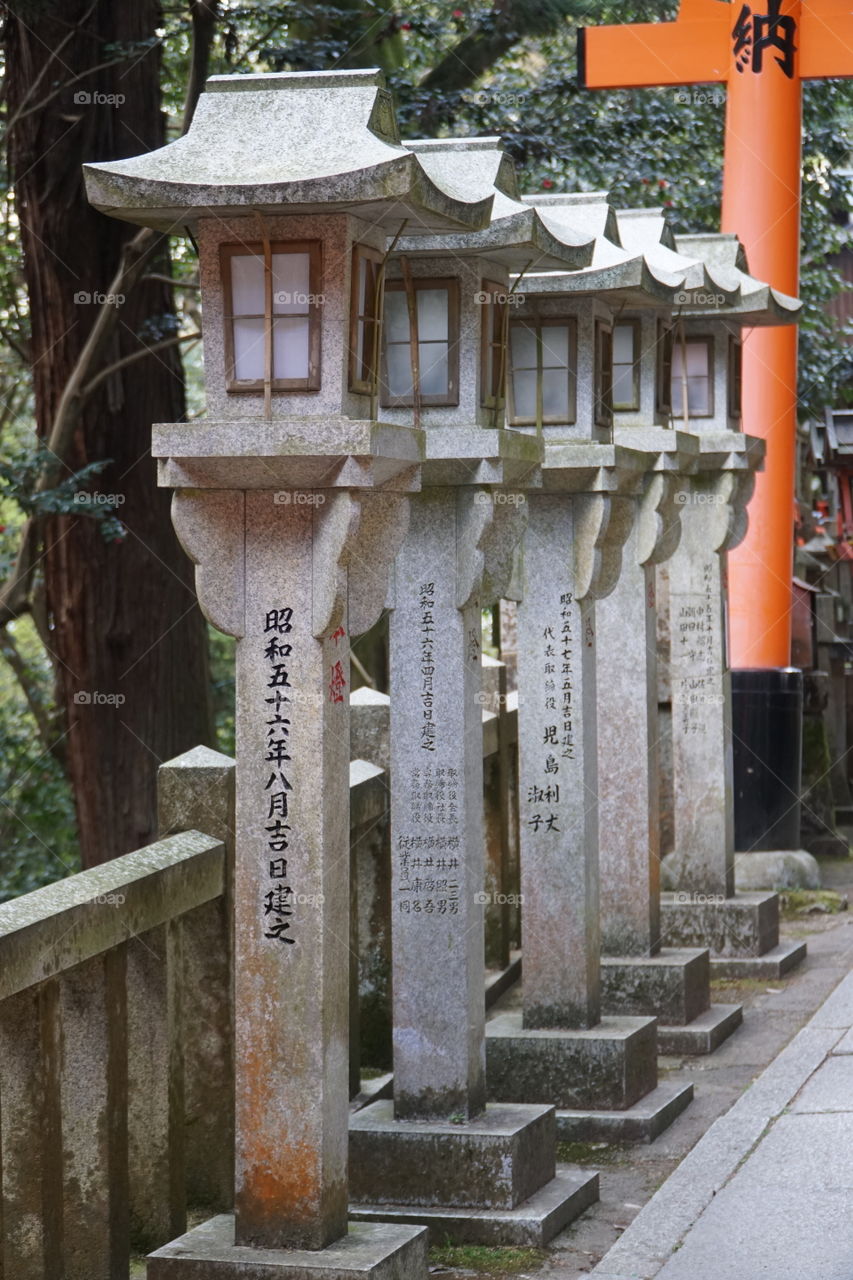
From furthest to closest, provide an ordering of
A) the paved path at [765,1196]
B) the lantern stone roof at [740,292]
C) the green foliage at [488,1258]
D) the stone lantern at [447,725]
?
the lantern stone roof at [740,292] < the stone lantern at [447,725] < the green foliage at [488,1258] < the paved path at [765,1196]

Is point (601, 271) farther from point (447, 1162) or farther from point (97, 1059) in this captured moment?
point (97, 1059)

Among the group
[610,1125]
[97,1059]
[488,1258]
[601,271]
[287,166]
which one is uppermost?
[601,271]

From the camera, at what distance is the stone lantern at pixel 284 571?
14.8 feet

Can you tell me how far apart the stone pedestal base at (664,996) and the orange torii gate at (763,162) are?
13.2 ft

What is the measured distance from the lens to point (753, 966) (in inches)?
366

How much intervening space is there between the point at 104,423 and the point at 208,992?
577cm

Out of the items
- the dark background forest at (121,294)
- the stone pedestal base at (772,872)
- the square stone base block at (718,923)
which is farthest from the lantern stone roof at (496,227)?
the stone pedestal base at (772,872)

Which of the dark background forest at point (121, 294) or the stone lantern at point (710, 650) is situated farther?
the dark background forest at point (121, 294)

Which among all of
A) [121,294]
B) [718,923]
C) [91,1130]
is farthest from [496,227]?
[718,923]

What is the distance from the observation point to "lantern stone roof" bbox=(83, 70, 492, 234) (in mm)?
4355

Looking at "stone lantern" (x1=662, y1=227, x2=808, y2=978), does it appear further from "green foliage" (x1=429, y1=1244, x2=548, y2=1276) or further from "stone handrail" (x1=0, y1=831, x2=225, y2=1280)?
"stone handrail" (x1=0, y1=831, x2=225, y2=1280)

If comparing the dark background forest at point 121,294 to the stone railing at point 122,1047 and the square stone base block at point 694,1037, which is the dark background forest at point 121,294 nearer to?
the square stone base block at point 694,1037

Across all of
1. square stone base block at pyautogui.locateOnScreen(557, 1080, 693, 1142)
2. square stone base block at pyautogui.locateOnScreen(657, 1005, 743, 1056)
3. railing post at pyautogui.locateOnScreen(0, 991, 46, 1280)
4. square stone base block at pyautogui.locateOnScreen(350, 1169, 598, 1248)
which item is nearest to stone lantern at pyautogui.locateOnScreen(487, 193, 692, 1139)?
square stone base block at pyautogui.locateOnScreen(557, 1080, 693, 1142)

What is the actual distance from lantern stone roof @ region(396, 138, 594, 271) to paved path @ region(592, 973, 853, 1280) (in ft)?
9.95
